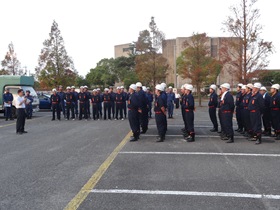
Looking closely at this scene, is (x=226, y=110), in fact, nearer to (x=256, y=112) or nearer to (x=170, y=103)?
(x=256, y=112)

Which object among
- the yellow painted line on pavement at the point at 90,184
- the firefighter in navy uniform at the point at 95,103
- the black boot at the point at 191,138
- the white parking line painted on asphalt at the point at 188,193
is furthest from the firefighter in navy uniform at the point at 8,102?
the white parking line painted on asphalt at the point at 188,193

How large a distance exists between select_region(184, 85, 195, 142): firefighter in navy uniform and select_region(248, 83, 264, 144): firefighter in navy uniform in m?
1.87

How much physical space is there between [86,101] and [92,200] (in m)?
13.5

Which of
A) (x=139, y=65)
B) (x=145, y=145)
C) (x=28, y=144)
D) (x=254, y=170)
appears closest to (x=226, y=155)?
(x=254, y=170)

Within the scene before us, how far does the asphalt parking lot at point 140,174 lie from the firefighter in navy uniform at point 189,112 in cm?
30

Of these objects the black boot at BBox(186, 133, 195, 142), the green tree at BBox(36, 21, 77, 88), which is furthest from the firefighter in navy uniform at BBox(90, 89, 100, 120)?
the green tree at BBox(36, 21, 77, 88)

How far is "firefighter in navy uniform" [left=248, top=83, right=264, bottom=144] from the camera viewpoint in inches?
374

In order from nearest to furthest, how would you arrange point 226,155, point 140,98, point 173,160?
point 173,160
point 226,155
point 140,98

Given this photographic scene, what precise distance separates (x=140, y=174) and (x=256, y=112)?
5260mm

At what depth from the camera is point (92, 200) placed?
4.71m

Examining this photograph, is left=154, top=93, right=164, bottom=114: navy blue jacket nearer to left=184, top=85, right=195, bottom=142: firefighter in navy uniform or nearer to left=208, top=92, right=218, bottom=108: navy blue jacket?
left=184, top=85, right=195, bottom=142: firefighter in navy uniform

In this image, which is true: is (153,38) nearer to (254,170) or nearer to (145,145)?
(145,145)

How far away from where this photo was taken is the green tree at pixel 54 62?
36.2 m

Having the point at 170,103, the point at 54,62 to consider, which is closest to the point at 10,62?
the point at 54,62
